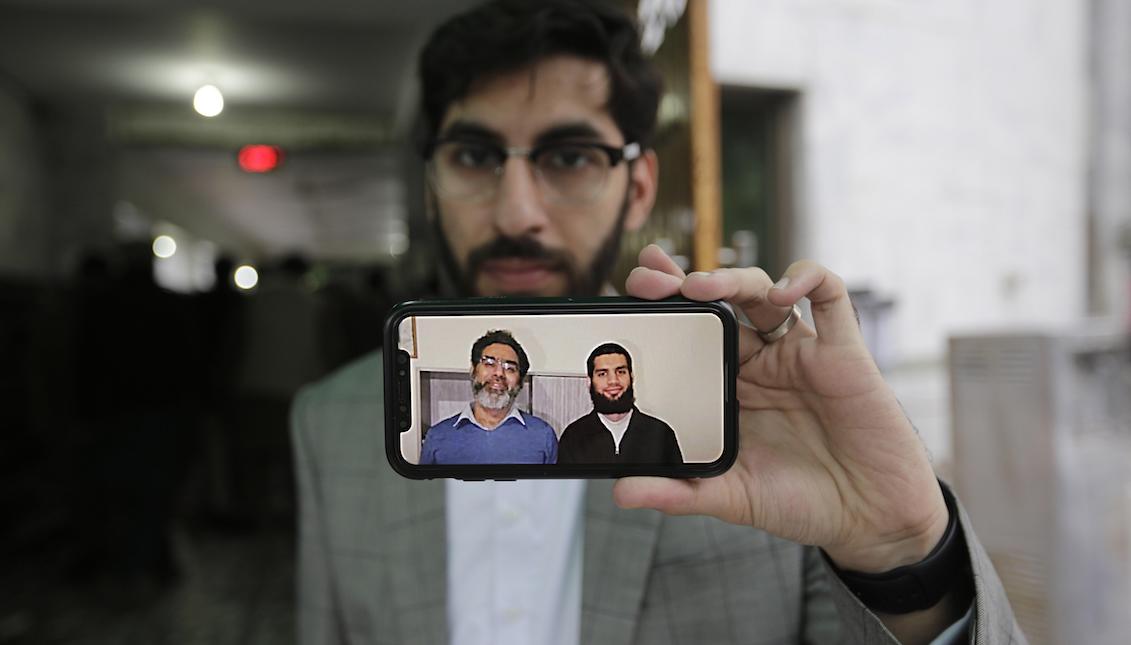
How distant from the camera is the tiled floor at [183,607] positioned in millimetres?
2361

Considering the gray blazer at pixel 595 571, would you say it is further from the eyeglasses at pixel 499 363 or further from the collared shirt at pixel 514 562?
the eyeglasses at pixel 499 363

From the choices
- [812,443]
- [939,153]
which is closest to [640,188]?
[812,443]

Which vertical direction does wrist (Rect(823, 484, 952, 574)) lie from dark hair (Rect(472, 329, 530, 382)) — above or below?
below

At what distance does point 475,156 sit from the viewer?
2.17ft

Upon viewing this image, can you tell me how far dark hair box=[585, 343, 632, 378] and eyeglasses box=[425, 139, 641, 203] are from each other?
0.72 ft

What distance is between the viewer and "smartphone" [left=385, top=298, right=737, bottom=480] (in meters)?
0.47

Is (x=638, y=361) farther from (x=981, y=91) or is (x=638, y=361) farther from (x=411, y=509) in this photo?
(x=981, y=91)

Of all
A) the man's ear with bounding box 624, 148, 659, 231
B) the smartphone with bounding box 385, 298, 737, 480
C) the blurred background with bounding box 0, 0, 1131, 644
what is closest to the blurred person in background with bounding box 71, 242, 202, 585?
the blurred background with bounding box 0, 0, 1131, 644

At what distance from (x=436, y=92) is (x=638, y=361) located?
0.44 metres

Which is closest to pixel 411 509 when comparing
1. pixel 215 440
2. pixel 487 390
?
pixel 487 390

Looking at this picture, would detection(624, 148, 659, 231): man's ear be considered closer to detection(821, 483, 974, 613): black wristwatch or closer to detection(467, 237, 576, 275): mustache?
detection(467, 237, 576, 275): mustache

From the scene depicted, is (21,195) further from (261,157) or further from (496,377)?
(496,377)

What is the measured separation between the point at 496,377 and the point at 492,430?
0.12 feet

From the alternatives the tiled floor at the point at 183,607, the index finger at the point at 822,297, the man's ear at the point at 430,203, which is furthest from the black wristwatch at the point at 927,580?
the tiled floor at the point at 183,607
